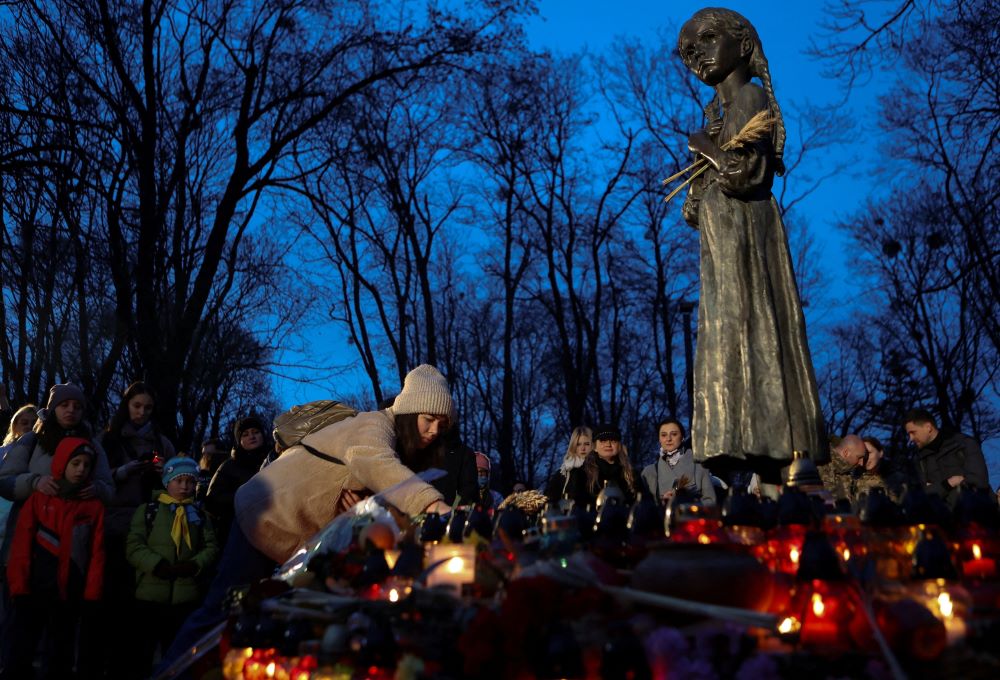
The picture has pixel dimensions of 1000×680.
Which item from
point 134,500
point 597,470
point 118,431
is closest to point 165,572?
point 134,500

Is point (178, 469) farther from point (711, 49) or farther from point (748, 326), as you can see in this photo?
point (711, 49)

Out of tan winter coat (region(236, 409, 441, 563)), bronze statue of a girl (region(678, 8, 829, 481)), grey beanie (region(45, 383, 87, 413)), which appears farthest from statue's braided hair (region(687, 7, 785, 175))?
grey beanie (region(45, 383, 87, 413))

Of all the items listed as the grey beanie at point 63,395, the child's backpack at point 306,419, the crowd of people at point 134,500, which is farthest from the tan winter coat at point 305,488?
the grey beanie at point 63,395

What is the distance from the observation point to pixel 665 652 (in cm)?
193

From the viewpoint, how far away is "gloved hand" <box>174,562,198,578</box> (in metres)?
7.64

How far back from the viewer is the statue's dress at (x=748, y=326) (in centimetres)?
575

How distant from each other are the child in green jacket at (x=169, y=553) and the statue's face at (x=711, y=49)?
15.8 feet

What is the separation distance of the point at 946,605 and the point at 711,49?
468 centimetres

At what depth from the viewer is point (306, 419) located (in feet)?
18.1

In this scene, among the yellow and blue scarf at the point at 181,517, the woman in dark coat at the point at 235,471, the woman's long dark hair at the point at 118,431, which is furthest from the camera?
the woman's long dark hair at the point at 118,431

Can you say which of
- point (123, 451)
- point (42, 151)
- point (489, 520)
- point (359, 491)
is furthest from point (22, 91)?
point (489, 520)

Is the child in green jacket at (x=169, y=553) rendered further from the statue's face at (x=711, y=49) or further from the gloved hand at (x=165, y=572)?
the statue's face at (x=711, y=49)

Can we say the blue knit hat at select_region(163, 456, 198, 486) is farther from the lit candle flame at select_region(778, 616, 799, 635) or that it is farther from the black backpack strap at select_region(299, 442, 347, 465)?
the lit candle flame at select_region(778, 616, 799, 635)

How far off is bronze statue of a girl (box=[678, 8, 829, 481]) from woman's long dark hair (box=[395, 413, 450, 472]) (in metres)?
1.80
